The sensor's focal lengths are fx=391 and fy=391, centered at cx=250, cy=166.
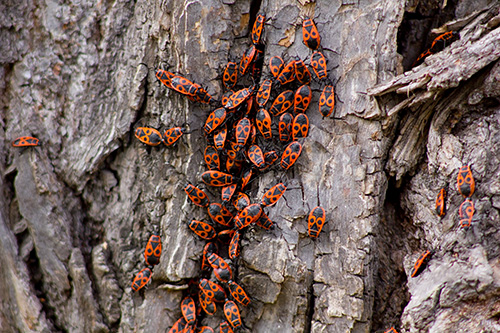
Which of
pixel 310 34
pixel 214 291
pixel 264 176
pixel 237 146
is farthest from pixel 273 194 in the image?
pixel 310 34

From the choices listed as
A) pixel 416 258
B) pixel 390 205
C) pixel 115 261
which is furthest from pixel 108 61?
pixel 416 258

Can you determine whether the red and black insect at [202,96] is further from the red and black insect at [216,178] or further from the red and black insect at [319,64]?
the red and black insect at [319,64]

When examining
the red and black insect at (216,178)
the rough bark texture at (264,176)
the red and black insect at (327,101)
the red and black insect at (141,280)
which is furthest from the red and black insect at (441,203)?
the red and black insect at (141,280)

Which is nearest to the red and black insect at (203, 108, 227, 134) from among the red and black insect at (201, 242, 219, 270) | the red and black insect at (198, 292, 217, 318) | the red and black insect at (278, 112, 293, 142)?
the red and black insect at (278, 112, 293, 142)

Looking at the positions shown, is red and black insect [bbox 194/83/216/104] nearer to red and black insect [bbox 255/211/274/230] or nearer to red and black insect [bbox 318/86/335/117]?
red and black insect [bbox 318/86/335/117]

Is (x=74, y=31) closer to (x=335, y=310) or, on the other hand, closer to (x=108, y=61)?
(x=108, y=61)

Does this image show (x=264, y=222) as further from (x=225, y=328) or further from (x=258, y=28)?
(x=258, y=28)

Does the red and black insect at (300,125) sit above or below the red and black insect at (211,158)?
above
